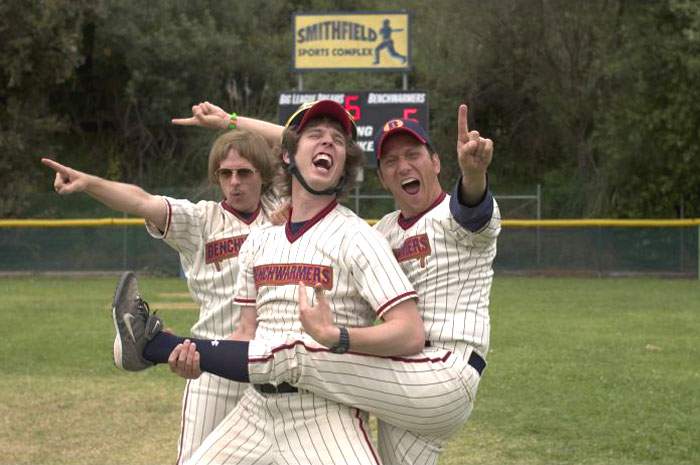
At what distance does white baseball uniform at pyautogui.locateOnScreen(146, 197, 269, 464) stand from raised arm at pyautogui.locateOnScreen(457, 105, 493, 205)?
1199mm

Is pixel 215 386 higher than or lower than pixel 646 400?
higher

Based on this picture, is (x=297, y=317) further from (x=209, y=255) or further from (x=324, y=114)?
(x=209, y=255)

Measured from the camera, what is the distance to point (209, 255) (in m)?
4.75

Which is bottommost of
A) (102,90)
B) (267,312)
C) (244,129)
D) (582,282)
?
(582,282)

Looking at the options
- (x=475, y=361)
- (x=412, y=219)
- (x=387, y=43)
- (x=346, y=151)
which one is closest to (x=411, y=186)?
(x=412, y=219)

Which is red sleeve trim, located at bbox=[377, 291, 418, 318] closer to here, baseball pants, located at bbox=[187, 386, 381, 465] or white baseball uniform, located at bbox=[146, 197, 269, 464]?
baseball pants, located at bbox=[187, 386, 381, 465]

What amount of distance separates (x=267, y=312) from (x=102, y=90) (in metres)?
32.3

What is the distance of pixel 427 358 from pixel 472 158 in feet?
2.23

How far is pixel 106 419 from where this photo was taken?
8375 mm

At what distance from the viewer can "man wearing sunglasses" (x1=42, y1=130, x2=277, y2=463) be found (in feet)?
15.2

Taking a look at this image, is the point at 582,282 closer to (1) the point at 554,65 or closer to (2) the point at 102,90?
(1) the point at 554,65

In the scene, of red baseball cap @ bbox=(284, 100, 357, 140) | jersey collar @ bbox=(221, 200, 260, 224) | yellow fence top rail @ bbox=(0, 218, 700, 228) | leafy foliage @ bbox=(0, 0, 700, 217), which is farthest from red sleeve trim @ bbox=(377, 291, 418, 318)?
leafy foliage @ bbox=(0, 0, 700, 217)

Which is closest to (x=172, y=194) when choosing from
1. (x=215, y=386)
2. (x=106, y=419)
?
(x=106, y=419)

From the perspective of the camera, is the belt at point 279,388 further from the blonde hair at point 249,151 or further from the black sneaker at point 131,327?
the blonde hair at point 249,151
